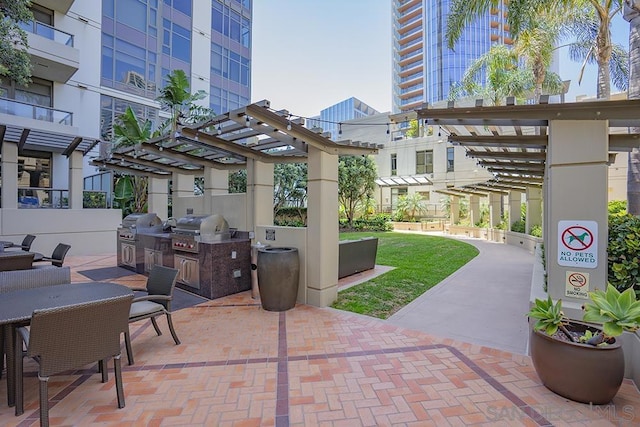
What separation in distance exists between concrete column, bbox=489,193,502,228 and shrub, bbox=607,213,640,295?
579 inches

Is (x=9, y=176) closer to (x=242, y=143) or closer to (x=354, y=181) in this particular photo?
(x=242, y=143)

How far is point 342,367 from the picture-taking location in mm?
3566

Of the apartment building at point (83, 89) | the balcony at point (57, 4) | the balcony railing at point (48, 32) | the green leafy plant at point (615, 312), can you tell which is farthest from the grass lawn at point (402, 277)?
the balcony at point (57, 4)

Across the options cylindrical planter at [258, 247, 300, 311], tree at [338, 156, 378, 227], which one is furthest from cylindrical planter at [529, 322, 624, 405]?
tree at [338, 156, 378, 227]

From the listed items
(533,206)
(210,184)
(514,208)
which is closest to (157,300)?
(210,184)

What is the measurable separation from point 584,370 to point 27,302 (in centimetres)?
511

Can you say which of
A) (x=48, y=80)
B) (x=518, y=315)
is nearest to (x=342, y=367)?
(x=518, y=315)

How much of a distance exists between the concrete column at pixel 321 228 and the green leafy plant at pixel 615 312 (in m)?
3.68

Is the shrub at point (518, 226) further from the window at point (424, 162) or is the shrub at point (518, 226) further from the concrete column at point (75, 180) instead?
the concrete column at point (75, 180)

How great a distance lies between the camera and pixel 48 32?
41.9 ft

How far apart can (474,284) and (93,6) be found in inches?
776

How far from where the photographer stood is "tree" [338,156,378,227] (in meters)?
21.3

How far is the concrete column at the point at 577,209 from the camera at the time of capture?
139 inches

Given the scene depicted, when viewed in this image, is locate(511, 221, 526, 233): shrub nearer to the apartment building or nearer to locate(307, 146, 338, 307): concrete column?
locate(307, 146, 338, 307): concrete column
